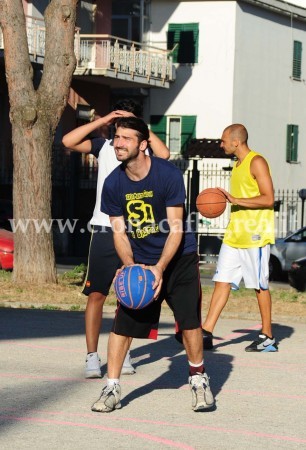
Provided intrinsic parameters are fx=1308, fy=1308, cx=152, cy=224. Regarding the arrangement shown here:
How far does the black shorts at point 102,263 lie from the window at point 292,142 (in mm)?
38038

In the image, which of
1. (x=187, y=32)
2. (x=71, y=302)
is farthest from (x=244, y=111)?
(x=71, y=302)

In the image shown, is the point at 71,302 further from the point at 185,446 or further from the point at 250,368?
the point at 185,446

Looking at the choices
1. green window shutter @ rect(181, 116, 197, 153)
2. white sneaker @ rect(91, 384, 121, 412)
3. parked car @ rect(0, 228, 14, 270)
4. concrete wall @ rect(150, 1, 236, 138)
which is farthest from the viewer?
green window shutter @ rect(181, 116, 197, 153)

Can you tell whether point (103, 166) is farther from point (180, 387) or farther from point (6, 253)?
point (6, 253)

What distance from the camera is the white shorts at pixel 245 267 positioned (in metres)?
12.5

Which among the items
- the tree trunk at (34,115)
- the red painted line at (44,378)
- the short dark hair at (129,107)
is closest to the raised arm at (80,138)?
the short dark hair at (129,107)

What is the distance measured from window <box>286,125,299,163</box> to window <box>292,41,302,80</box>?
1.87 metres

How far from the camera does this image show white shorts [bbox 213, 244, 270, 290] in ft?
41.0

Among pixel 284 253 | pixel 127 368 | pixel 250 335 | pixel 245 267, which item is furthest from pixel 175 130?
pixel 127 368

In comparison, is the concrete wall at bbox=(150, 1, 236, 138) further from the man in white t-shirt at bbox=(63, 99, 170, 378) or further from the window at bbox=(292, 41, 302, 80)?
the man in white t-shirt at bbox=(63, 99, 170, 378)

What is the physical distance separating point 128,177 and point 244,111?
36.4 m

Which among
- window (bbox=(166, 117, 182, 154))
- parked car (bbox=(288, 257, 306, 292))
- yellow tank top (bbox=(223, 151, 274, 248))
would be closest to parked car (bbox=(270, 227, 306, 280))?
parked car (bbox=(288, 257, 306, 292))

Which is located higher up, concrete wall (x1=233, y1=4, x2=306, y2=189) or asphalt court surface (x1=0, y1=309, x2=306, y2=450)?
concrete wall (x1=233, y1=4, x2=306, y2=189)

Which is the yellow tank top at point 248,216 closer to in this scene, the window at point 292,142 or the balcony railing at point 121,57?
the balcony railing at point 121,57
